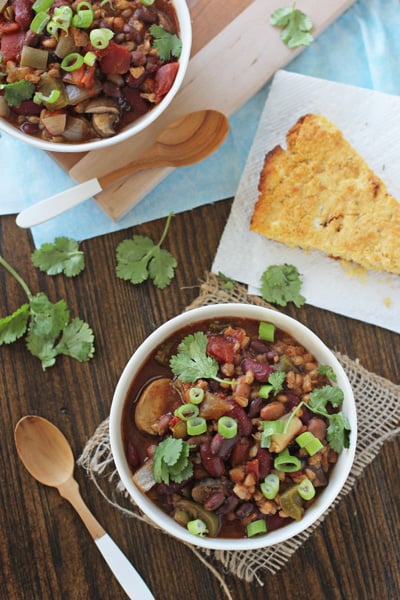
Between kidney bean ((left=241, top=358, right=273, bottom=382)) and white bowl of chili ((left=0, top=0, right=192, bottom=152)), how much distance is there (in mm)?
1224

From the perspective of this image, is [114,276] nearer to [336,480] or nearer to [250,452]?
[250,452]

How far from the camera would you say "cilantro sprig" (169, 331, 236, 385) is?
9.57ft

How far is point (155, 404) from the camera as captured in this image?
303 cm

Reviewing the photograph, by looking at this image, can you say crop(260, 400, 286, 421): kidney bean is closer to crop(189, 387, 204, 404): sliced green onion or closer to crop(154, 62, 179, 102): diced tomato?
crop(189, 387, 204, 404): sliced green onion

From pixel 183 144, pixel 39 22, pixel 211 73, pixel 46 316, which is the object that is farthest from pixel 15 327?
pixel 211 73

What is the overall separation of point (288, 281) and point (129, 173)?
1.06 meters

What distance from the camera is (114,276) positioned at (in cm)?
367

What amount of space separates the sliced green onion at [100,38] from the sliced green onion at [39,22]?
0.75 ft

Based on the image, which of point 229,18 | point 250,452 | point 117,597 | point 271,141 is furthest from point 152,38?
point 117,597

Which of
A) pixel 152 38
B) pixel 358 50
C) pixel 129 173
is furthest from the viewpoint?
pixel 358 50

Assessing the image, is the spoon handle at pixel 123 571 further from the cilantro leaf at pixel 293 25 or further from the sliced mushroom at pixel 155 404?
the cilantro leaf at pixel 293 25

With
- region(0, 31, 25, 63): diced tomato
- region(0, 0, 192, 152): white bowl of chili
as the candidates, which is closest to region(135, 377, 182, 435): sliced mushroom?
region(0, 0, 192, 152): white bowl of chili

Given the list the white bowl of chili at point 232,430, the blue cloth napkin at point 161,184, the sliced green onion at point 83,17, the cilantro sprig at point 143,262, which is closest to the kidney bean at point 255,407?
the white bowl of chili at point 232,430

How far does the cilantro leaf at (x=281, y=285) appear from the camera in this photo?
356 centimetres
